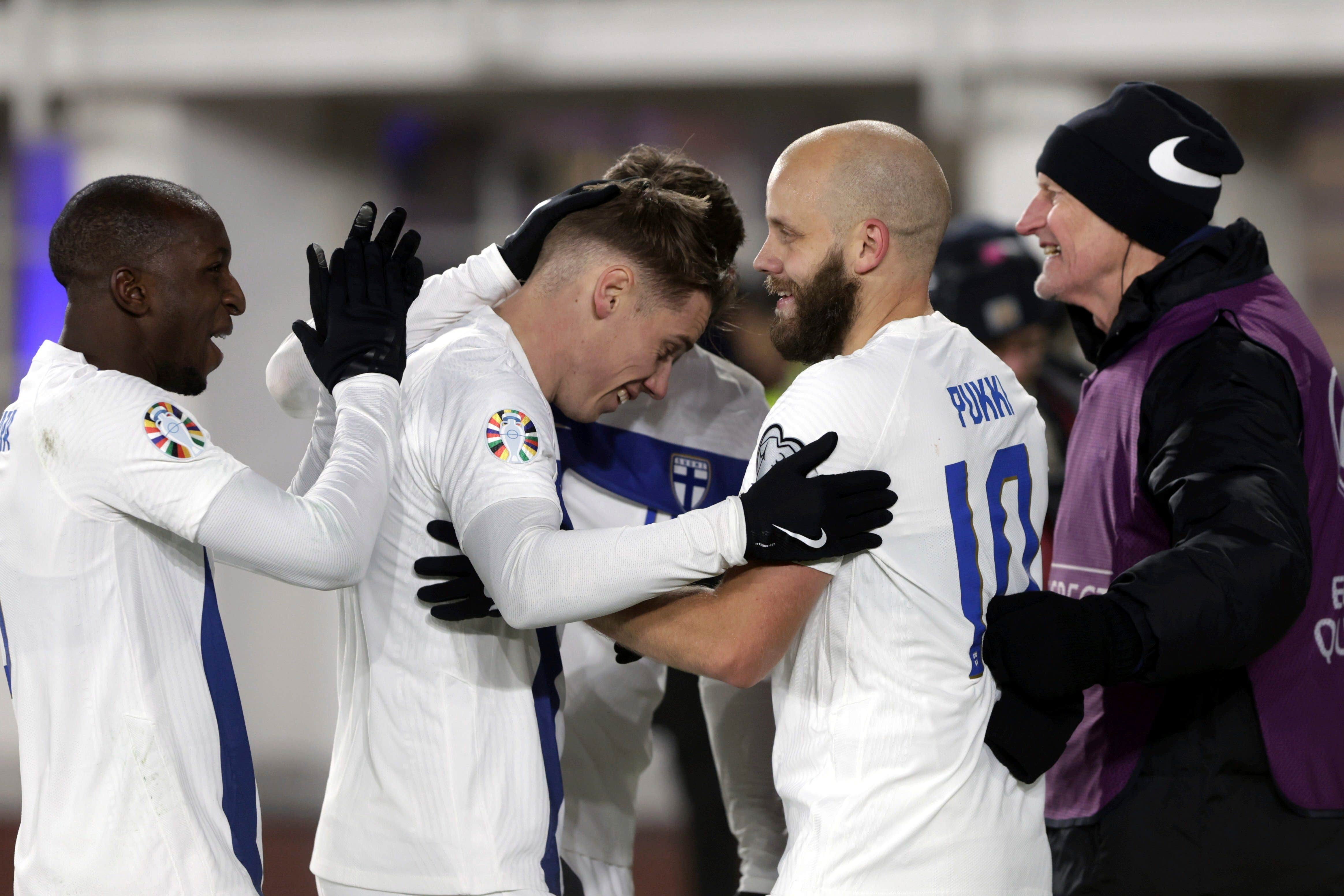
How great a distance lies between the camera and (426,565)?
204 centimetres

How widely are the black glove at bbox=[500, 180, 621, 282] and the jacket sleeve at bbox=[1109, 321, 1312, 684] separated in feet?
3.28

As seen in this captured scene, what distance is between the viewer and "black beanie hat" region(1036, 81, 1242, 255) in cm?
243

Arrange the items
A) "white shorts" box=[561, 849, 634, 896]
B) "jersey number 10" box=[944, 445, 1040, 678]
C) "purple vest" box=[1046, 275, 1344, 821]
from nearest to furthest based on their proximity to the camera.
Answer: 1. "jersey number 10" box=[944, 445, 1040, 678]
2. "purple vest" box=[1046, 275, 1344, 821]
3. "white shorts" box=[561, 849, 634, 896]

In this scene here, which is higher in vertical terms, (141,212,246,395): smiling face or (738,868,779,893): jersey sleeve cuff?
(141,212,246,395): smiling face

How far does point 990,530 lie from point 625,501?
1.09 metres

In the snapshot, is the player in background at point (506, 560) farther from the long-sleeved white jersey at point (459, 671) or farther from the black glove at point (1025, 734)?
the black glove at point (1025, 734)

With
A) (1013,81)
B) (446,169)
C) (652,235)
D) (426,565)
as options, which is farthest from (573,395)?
(446,169)

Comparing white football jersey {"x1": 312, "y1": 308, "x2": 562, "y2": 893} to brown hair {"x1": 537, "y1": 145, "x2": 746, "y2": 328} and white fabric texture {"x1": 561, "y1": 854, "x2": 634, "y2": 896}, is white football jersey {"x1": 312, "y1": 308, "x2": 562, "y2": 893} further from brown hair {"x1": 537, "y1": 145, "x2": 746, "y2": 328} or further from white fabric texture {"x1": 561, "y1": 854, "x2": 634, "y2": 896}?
white fabric texture {"x1": 561, "y1": 854, "x2": 634, "y2": 896}

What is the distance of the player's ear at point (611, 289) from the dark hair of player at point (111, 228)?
0.64m

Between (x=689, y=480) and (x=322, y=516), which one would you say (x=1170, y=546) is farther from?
(x=322, y=516)

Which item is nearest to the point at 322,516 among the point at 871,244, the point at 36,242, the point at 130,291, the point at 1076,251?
the point at 130,291

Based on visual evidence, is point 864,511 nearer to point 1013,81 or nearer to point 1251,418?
point 1251,418

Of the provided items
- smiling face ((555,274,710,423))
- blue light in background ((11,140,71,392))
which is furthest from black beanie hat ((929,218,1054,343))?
blue light in background ((11,140,71,392))

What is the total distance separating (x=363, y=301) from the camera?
2.21 meters
